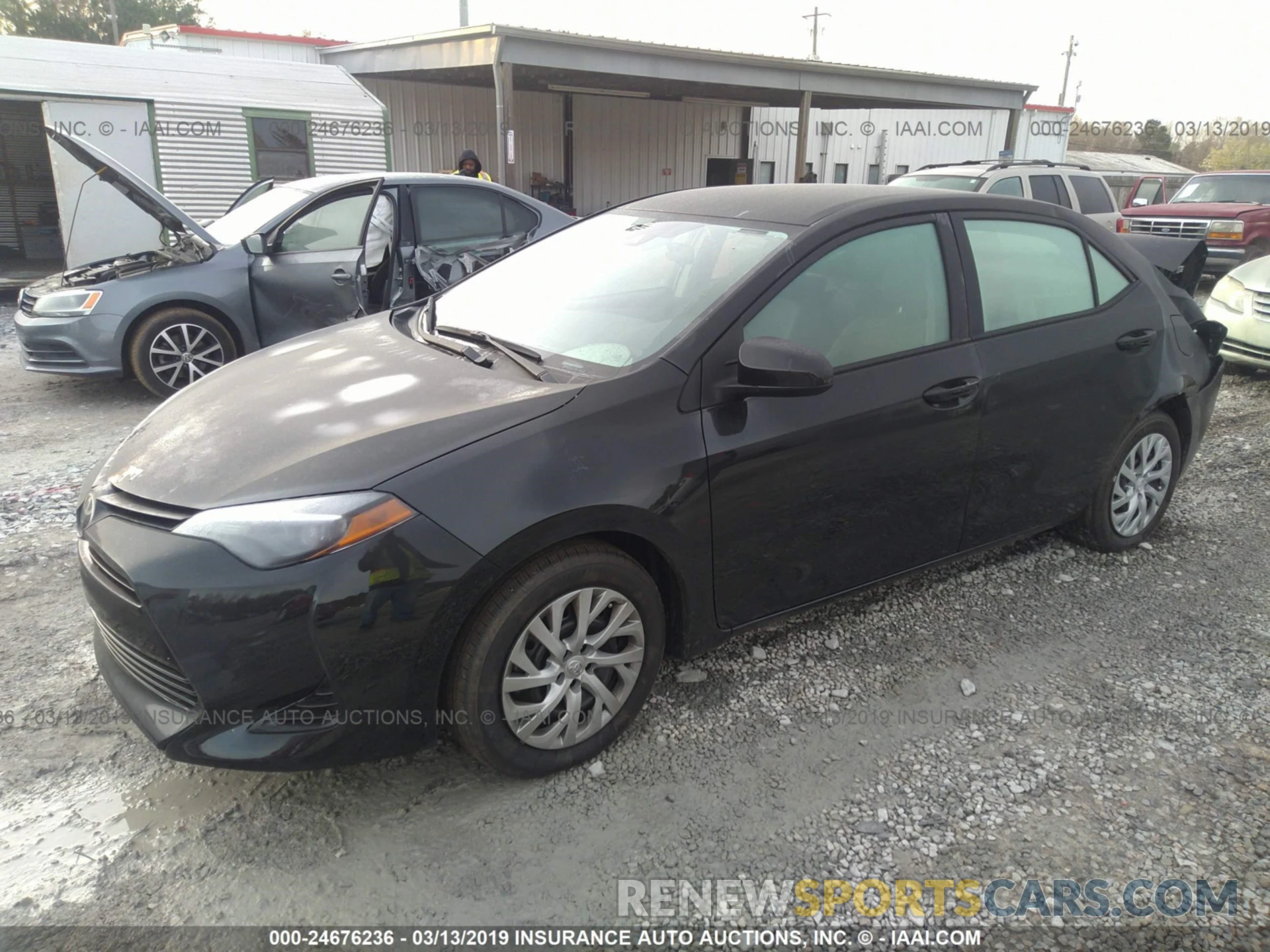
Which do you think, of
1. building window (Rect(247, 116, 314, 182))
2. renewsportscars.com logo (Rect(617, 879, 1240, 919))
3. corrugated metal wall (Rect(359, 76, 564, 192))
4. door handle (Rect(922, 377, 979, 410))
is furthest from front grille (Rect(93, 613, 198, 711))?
corrugated metal wall (Rect(359, 76, 564, 192))

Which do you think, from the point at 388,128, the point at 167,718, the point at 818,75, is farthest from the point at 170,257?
the point at 818,75

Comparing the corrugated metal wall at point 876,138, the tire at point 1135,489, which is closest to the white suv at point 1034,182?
the tire at point 1135,489

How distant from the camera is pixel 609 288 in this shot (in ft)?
10.2

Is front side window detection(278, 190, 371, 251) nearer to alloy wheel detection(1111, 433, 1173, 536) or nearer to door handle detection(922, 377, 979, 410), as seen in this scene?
door handle detection(922, 377, 979, 410)

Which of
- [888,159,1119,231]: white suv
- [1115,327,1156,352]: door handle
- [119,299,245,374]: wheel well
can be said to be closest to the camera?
[1115,327,1156,352]: door handle

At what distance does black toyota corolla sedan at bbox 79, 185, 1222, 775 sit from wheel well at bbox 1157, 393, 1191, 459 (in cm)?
26

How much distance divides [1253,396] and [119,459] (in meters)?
7.91

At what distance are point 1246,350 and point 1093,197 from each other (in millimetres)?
5102

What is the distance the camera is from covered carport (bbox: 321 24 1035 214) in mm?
13836

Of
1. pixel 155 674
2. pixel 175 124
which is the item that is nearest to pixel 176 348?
pixel 155 674

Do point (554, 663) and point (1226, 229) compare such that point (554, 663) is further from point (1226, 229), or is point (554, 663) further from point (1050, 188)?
point (1226, 229)

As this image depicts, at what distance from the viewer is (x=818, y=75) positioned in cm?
1703

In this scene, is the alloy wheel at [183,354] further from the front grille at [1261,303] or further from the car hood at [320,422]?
the front grille at [1261,303]

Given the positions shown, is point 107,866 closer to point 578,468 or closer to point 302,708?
point 302,708
